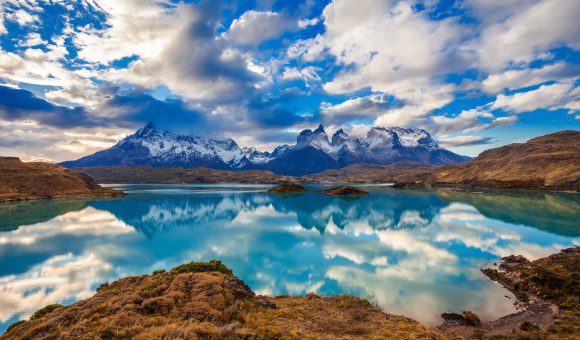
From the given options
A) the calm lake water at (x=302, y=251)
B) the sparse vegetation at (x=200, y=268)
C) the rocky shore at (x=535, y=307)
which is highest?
the sparse vegetation at (x=200, y=268)

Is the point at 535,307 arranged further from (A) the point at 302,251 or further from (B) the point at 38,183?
(B) the point at 38,183

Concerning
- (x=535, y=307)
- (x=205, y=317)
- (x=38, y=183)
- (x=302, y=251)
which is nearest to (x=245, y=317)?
(x=205, y=317)

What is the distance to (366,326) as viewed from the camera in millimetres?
20438

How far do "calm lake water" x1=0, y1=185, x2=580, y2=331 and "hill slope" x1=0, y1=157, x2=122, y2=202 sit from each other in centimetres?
6059

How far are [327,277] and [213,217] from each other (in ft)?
216

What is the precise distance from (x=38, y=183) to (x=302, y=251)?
16968 centimetres

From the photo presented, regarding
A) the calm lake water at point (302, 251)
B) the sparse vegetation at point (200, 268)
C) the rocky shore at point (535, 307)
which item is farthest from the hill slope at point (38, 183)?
the rocky shore at point (535, 307)

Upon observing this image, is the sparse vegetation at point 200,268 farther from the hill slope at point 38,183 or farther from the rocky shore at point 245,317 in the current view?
the hill slope at point 38,183

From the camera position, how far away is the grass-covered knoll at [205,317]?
52.2 feet

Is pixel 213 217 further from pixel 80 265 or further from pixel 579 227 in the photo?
pixel 579 227

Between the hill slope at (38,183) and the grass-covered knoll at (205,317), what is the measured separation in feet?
511

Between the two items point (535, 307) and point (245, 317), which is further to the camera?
point (535, 307)

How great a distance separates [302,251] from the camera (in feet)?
173

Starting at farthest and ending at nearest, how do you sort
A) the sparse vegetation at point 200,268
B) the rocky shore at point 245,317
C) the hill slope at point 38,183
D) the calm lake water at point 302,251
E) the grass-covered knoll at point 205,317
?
1. the hill slope at point 38,183
2. the calm lake water at point 302,251
3. the sparse vegetation at point 200,268
4. the rocky shore at point 245,317
5. the grass-covered knoll at point 205,317
